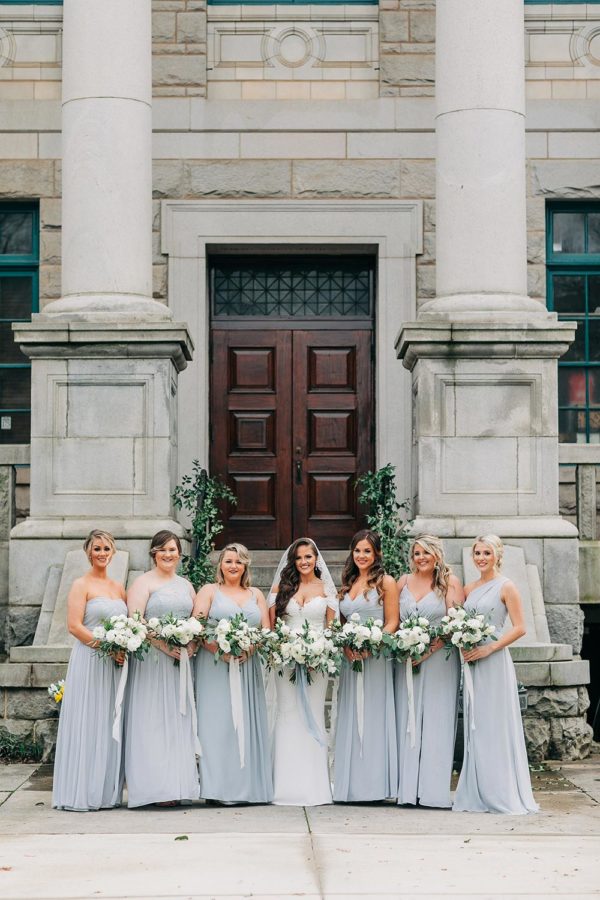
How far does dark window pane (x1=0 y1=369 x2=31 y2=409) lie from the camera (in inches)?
605

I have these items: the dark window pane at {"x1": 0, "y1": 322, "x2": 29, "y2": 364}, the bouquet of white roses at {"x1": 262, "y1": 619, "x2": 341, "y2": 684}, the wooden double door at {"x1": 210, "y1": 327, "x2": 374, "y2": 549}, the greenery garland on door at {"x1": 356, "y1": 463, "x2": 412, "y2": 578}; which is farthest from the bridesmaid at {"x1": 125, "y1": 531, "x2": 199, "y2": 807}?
the dark window pane at {"x1": 0, "y1": 322, "x2": 29, "y2": 364}

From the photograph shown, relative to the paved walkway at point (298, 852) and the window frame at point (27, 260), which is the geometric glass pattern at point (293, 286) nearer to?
the window frame at point (27, 260)

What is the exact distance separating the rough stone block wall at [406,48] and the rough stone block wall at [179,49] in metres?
1.83

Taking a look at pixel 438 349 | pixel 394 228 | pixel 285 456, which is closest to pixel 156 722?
pixel 438 349

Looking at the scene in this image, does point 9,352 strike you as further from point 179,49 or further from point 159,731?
point 159,731

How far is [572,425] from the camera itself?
1553 centimetres

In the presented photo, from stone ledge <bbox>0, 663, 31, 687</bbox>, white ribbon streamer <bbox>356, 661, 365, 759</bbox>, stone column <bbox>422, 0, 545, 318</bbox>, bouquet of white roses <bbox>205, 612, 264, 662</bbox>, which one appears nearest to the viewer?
bouquet of white roses <bbox>205, 612, 264, 662</bbox>

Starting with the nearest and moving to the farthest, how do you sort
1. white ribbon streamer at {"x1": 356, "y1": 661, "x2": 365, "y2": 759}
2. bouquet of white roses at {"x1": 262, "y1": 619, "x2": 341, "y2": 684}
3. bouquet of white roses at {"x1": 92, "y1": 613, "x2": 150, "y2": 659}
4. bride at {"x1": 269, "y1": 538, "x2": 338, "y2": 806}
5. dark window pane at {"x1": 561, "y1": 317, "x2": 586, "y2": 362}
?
bouquet of white roses at {"x1": 92, "y1": 613, "x2": 150, "y2": 659} → bouquet of white roses at {"x1": 262, "y1": 619, "x2": 341, "y2": 684} → bride at {"x1": 269, "y1": 538, "x2": 338, "y2": 806} → white ribbon streamer at {"x1": 356, "y1": 661, "x2": 365, "y2": 759} → dark window pane at {"x1": 561, "y1": 317, "x2": 586, "y2": 362}

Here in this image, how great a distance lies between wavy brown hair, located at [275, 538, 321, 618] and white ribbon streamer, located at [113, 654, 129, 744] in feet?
3.43

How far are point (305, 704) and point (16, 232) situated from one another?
301 inches

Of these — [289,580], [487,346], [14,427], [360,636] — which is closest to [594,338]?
[487,346]

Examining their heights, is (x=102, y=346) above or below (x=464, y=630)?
above

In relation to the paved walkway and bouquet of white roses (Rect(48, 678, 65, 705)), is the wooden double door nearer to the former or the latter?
bouquet of white roses (Rect(48, 678, 65, 705))

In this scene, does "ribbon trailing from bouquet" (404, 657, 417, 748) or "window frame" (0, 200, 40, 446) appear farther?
"window frame" (0, 200, 40, 446)
